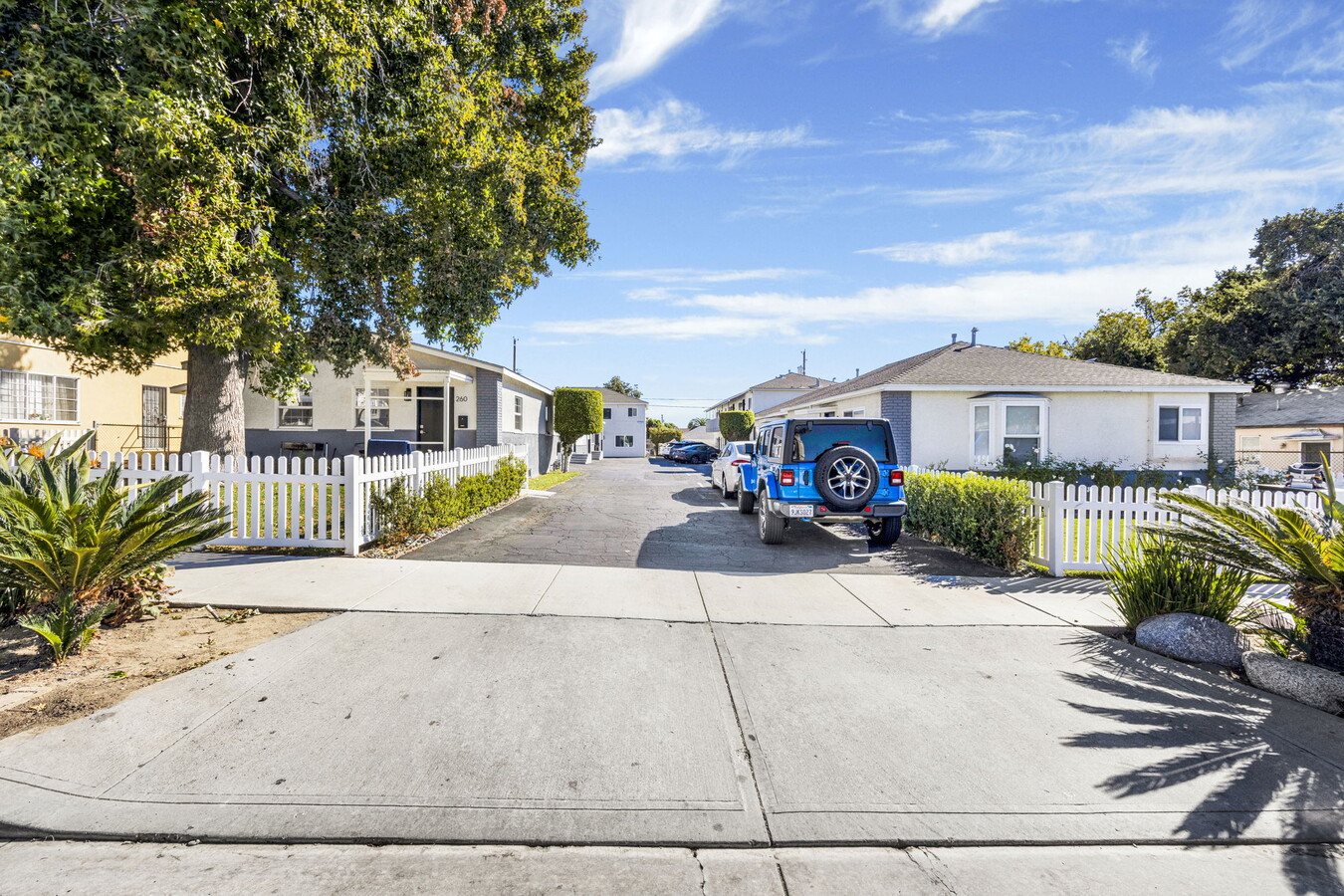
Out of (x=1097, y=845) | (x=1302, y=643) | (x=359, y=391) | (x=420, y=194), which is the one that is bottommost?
(x=1097, y=845)

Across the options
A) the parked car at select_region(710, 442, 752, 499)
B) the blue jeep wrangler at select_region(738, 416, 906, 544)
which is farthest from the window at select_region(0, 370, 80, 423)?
the blue jeep wrangler at select_region(738, 416, 906, 544)

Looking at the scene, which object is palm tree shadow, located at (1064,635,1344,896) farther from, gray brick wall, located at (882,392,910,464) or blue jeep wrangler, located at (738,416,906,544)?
gray brick wall, located at (882,392,910,464)

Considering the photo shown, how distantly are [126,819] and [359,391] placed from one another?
1932 centimetres

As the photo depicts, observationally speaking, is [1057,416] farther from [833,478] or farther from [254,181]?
[254,181]

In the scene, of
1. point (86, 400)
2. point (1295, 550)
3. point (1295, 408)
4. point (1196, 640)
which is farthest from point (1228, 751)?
point (1295, 408)

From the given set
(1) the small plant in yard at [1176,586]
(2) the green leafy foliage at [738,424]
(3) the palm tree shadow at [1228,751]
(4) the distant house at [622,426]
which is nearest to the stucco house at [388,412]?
(1) the small plant in yard at [1176,586]

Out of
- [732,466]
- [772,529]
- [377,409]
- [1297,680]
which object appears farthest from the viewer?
[377,409]

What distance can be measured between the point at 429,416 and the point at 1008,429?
57.9 ft

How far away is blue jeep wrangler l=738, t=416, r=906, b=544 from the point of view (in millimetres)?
8773

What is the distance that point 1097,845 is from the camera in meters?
2.73

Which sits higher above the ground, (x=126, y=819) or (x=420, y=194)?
(x=420, y=194)

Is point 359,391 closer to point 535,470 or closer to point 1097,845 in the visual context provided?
point 535,470

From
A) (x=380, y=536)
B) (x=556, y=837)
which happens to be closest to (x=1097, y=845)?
(x=556, y=837)

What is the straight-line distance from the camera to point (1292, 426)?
91.1 ft
